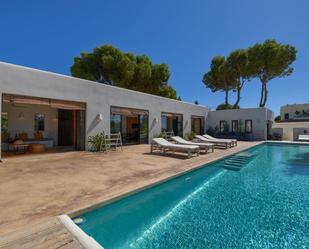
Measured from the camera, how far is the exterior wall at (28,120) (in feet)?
38.5

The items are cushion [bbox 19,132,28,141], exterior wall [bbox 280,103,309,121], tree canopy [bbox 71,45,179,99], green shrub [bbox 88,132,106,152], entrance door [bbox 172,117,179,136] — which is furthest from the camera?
exterior wall [bbox 280,103,309,121]

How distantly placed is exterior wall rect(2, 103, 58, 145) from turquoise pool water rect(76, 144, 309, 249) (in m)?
10.9

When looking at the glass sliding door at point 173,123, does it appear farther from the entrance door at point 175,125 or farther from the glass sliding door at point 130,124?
the glass sliding door at point 130,124

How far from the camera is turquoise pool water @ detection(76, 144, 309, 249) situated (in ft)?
10.9

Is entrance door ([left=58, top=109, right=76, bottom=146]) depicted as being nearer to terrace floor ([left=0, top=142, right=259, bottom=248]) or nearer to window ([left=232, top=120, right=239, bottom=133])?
terrace floor ([left=0, top=142, right=259, bottom=248])

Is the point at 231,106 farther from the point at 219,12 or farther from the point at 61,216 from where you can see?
the point at 61,216

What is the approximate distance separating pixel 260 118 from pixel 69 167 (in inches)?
813

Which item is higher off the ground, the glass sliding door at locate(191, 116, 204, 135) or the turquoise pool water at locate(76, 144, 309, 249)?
the glass sliding door at locate(191, 116, 204, 135)

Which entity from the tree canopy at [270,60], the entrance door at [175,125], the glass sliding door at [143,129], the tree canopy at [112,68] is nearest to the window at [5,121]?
the glass sliding door at [143,129]

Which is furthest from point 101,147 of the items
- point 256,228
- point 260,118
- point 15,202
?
point 260,118

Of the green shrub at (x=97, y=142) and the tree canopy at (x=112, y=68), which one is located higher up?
the tree canopy at (x=112, y=68)

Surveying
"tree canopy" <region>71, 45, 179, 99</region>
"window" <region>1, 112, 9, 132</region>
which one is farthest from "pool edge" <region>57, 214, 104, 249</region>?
"tree canopy" <region>71, 45, 179, 99</region>

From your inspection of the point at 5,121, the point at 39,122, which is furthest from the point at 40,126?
the point at 5,121

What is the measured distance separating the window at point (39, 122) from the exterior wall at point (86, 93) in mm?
4262
